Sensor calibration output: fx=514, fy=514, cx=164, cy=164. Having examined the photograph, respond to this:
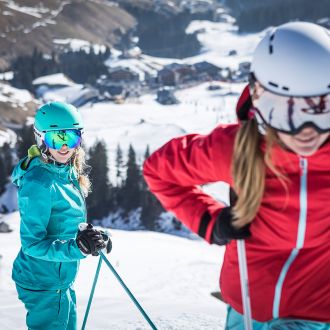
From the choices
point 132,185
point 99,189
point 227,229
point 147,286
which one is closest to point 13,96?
point 99,189

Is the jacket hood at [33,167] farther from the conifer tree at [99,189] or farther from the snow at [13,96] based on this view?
the snow at [13,96]

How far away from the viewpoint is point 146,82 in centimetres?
9775

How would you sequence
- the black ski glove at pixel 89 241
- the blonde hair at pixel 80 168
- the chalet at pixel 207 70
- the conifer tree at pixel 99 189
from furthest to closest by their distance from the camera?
the chalet at pixel 207 70 < the conifer tree at pixel 99 189 < the blonde hair at pixel 80 168 < the black ski glove at pixel 89 241

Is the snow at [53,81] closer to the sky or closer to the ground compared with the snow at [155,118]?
closer to the ground

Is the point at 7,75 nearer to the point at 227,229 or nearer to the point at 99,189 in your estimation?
the point at 99,189

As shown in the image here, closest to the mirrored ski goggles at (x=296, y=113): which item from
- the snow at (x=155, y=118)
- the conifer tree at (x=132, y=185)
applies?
the conifer tree at (x=132, y=185)

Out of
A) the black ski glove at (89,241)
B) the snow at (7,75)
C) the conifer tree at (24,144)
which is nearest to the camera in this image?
the black ski glove at (89,241)

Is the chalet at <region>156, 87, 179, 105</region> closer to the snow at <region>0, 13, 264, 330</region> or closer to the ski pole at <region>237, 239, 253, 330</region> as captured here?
the snow at <region>0, 13, 264, 330</region>

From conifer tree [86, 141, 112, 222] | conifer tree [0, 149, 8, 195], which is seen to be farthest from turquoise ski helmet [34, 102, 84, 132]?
conifer tree [0, 149, 8, 195]

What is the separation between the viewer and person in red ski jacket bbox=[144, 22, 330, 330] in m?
1.97

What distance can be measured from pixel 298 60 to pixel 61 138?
191 centimetres

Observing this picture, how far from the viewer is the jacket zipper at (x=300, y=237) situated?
2.05 m

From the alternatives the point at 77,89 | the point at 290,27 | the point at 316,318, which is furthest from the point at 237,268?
the point at 77,89

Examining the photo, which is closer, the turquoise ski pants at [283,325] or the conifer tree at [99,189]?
the turquoise ski pants at [283,325]
